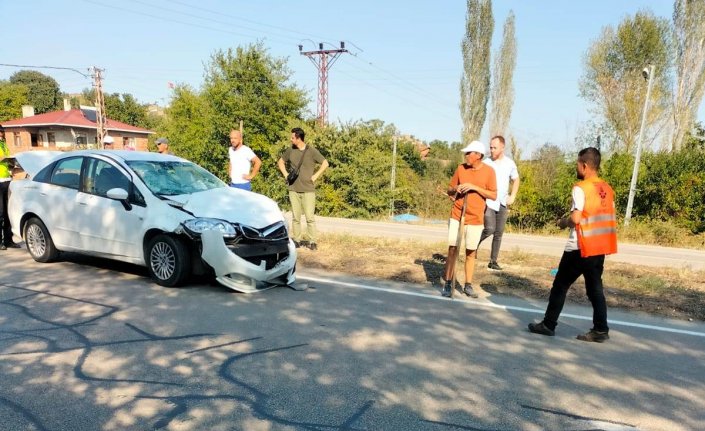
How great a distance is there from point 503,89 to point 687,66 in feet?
38.1

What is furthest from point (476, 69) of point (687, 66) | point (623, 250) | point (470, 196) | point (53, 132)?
point (53, 132)

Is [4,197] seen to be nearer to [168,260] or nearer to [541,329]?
[168,260]

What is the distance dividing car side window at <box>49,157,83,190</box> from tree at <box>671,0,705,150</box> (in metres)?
25.9

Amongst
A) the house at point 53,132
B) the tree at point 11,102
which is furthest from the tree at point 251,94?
the tree at point 11,102

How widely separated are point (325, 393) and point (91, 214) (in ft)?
15.5

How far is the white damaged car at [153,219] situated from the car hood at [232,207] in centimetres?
1

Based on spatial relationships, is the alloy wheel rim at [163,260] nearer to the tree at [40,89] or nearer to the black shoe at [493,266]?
the black shoe at [493,266]

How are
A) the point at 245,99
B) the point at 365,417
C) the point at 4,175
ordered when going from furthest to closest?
the point at 245,99
the point at 4,175
the point at 365,417

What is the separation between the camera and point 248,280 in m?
6.07

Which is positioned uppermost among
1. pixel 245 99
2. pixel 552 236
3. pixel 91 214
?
pixel 245 99

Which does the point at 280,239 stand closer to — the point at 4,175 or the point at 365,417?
the point at 365,417

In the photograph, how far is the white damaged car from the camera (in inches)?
235

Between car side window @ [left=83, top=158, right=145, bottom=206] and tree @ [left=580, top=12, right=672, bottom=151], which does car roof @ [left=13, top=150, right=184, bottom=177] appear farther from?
tree @ [left=580, top=12, right=672, bottom=151]

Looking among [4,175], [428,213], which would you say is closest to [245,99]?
[428,213]
